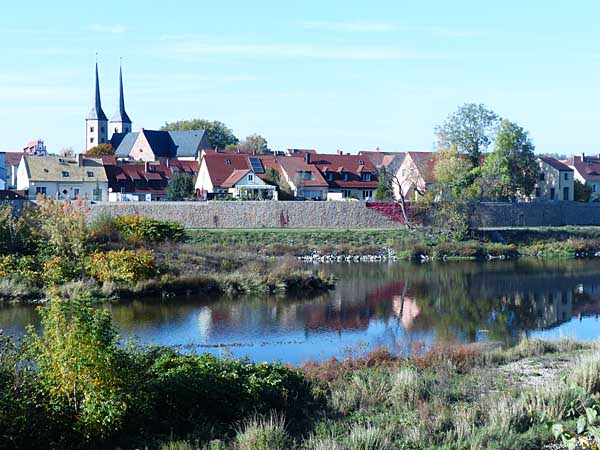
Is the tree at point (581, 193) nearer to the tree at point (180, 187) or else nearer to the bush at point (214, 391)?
the tree at point (180, 187)

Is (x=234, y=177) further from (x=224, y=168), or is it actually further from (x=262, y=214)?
(x=262, y=214)

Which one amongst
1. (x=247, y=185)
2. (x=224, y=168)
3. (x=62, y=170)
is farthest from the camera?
(x=224, y=168)

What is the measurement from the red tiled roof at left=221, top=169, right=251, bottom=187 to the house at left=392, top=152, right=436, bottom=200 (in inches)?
486

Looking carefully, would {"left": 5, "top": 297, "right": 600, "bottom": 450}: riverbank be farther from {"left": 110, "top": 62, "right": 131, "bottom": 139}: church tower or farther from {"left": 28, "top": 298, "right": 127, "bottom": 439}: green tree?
{"left": 110, "top": 62, "right": 131, "bottom": 139}: church tower

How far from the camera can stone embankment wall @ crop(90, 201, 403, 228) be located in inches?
2108

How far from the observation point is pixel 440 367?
1590 cm

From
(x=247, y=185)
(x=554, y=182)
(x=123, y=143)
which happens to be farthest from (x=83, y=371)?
(x=123, y=143)

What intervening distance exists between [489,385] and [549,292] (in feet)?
65.1

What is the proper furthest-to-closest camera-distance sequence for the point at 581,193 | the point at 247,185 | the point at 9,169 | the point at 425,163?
the point at 9,169, the point at 581,193, the point at 425,163, the point at 247,185

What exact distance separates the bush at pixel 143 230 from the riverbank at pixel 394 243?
6.60m

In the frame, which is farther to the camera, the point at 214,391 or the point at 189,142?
the point at 189,142

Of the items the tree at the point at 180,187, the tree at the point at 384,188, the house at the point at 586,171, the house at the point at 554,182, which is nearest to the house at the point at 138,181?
the tree at the point at 180,187

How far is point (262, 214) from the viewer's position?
54.2m

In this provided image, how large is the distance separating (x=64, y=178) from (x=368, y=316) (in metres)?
44.3
